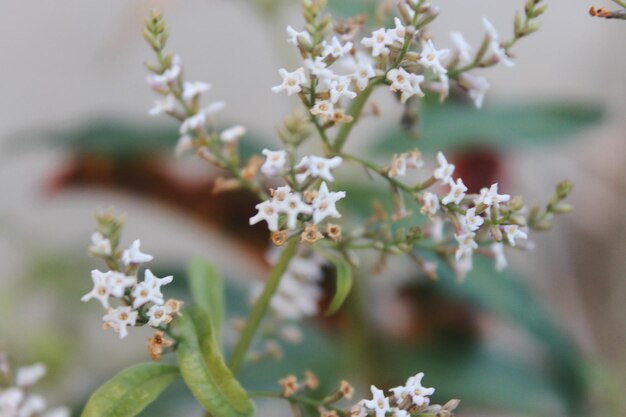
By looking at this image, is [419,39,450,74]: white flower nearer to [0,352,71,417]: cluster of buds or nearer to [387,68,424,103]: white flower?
[387,68,424,103]: white flower

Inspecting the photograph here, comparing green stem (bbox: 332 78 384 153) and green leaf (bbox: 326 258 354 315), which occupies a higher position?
green stem (bbox: 332 78 384 153)

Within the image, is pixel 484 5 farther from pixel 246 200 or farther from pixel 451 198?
pixel 451 198

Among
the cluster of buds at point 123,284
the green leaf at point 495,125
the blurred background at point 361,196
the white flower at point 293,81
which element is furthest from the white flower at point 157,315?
the green leaf at point 495,125

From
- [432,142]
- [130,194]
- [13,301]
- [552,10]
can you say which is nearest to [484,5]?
[552,10]

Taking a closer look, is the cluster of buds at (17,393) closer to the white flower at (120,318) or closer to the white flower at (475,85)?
the white flower at (120,318)

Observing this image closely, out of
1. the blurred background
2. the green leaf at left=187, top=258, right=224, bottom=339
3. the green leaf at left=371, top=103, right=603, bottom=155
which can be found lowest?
the blurred background

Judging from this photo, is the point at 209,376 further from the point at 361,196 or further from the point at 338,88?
the point at 361,196

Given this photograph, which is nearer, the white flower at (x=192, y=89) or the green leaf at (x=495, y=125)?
the white flower at (x=192, y=89)

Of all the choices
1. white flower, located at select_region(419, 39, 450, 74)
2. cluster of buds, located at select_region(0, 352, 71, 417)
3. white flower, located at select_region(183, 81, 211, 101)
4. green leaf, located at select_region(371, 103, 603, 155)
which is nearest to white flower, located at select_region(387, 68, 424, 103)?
white flower, located at select_region(419, 39, 450, 74)
